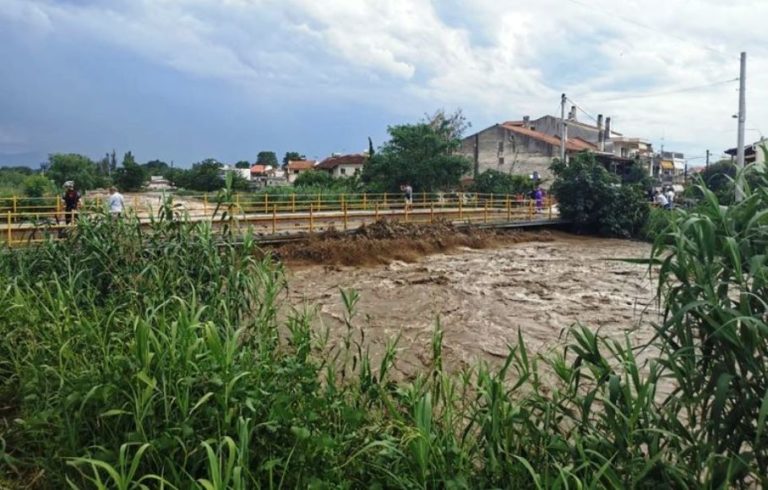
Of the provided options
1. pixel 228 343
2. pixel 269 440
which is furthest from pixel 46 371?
pixel 269 440

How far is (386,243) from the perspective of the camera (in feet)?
57.3

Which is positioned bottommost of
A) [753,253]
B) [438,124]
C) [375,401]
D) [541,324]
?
[541,324]

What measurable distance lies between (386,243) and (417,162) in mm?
17500

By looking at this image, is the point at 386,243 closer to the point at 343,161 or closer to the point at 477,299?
the point at 477,299

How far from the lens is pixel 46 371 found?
3398mm

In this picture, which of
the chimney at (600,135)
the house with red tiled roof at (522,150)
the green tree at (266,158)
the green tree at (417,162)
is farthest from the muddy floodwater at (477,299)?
the green tree at (266,158)

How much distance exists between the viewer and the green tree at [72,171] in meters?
46.7

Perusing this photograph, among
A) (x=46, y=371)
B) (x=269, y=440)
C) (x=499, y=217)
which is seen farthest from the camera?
(x=499, y=217)

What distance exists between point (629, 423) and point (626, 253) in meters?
19.0

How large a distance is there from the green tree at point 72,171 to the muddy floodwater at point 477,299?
3773 centimetres

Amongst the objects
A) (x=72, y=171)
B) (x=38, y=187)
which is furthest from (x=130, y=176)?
(x=38, y=187)

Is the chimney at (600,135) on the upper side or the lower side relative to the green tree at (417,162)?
upper

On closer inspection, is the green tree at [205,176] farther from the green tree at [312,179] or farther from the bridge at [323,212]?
the bridge at [323,212]

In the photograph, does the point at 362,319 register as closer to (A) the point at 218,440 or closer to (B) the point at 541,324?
(B) the point at 541,324
